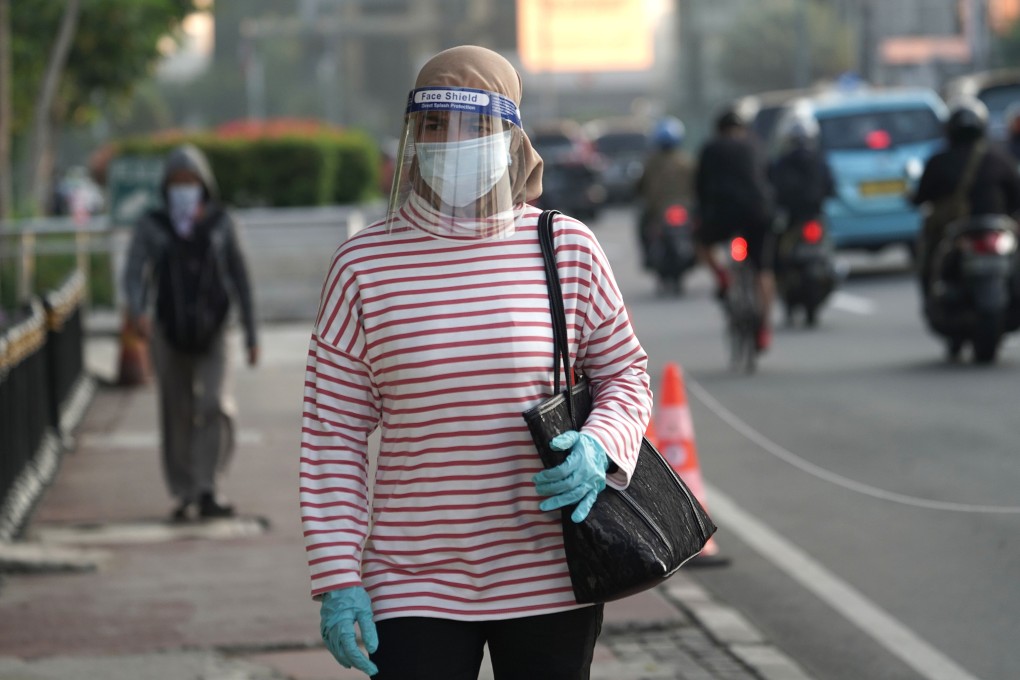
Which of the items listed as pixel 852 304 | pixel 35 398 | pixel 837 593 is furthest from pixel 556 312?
pixel 852 304

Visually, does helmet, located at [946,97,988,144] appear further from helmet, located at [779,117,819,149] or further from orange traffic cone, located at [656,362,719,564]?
orange traffic cone, located at [656,362,719,564]

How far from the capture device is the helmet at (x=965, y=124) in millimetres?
13141

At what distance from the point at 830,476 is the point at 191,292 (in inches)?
125

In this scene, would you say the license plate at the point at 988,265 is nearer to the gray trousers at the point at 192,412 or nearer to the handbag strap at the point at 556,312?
the gray trousers at the point at 192,412

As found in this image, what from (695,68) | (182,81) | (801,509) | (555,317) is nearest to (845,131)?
(801,509)

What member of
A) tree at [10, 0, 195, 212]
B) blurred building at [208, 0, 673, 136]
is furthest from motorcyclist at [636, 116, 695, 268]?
blurred building at [208, 0, 673, 136]

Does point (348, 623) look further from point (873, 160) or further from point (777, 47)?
point (777, 47)

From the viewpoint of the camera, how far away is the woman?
10.4 feet

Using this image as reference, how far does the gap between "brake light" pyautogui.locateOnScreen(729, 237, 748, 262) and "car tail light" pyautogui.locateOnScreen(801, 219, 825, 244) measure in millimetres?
3265

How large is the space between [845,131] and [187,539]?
1493 cm

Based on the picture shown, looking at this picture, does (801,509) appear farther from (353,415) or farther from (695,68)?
(695,68)

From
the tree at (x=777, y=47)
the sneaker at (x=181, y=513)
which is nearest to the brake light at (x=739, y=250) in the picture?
the sneaker at (x=181, y=513)

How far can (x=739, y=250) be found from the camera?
45.8ft

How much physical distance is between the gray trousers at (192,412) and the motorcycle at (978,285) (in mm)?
5905
